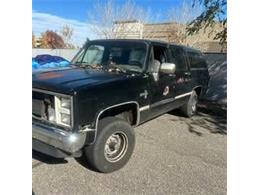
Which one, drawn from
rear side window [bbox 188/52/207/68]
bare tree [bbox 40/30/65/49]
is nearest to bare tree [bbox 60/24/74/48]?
bare tree [bbox 40/30/65/49]

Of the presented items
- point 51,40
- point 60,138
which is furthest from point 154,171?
point 51,40

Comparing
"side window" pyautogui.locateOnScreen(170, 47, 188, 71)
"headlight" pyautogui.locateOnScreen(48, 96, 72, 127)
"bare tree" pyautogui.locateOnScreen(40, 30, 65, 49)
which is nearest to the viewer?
"headlight" pyautogui.locateOnScreen(48, 96, 72, 127)

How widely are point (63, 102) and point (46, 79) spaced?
0.60m

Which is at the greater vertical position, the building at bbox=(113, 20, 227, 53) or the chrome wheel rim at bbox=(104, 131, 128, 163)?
the building at bbox=(113, 20, 227, 53)

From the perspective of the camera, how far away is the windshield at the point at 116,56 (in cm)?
534

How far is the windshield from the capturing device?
5.34m

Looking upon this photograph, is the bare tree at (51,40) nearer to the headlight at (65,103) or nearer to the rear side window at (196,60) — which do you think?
the rear side window at (196,60)

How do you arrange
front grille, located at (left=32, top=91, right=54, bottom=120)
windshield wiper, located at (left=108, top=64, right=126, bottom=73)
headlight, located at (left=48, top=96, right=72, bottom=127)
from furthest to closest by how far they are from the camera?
1. windshield wiper, located at (left=108, top=64, right=126, bottom=73)
2. front grille, located at (left=32, top=91, right=54, bottom=120)
3. headlight, located at (left=48, top=96, right=72, bottom=127)

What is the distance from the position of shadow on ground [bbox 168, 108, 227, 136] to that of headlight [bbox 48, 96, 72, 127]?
11.3 feet

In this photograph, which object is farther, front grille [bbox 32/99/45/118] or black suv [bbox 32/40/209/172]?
front grille [bbox 32/99/45/118]

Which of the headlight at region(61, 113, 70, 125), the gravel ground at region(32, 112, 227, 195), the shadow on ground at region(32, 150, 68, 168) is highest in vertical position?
the headlight at region(61, 113, 70, 125)

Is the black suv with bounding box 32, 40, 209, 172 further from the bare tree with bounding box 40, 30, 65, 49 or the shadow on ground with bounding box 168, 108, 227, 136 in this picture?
the bare tree with bounding box 40, 30, 65, 49
